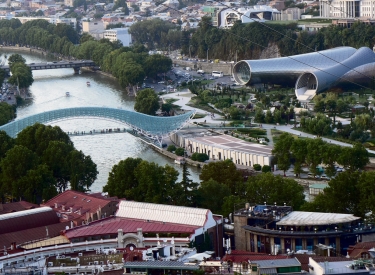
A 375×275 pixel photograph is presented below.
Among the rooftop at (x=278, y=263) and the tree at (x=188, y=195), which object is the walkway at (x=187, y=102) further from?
the rooftop at (x=278, y=263)

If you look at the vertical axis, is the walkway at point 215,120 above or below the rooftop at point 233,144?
below

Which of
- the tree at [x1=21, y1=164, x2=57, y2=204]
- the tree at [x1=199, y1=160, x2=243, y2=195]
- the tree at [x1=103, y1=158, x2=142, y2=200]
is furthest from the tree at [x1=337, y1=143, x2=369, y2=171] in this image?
the tree at [x1=21, y1=164, x2=57, y2=204]

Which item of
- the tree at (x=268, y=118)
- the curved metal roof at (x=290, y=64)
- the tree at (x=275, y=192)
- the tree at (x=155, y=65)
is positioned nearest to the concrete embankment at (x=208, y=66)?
the tree at (x=155, y=65)

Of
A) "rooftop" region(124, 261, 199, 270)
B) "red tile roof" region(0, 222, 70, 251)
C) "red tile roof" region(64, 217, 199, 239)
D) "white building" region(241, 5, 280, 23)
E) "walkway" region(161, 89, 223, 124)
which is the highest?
"white building" region(241, 5, 280, 23)

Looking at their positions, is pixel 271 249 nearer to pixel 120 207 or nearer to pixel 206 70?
pixel 120 207

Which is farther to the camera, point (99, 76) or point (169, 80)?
point (99, 76)

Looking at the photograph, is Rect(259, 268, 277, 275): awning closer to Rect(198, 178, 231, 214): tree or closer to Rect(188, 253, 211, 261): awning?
Rect(188, 253, 211, 261): awning

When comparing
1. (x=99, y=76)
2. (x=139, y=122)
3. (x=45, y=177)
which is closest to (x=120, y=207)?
(x=45, y=177)
